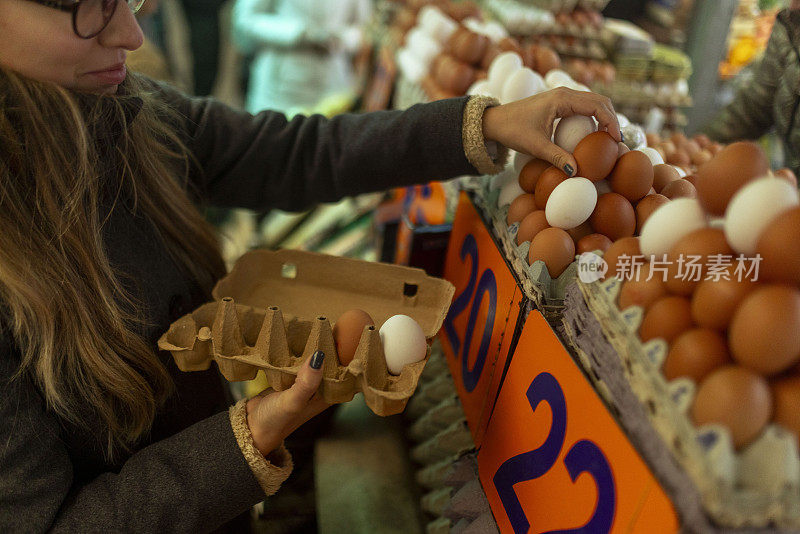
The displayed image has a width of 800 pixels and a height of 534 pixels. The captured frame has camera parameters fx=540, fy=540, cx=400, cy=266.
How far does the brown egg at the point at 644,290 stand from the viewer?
25.6 inches

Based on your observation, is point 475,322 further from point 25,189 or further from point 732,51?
point 732,51

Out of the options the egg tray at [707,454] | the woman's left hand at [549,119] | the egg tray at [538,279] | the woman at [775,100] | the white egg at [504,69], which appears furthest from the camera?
the woman at [775,100]

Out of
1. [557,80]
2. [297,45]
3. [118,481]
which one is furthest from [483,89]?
[297,45]

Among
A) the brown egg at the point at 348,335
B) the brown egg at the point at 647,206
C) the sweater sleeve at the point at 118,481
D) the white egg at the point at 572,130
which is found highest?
the white egg at the point at 572,130

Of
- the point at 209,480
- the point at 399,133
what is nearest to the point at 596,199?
the point at 399,133

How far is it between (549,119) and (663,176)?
8.7 inches

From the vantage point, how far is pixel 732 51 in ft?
9.43

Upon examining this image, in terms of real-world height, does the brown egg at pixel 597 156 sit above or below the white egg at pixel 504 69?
above

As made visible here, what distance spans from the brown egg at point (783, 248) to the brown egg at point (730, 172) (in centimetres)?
8

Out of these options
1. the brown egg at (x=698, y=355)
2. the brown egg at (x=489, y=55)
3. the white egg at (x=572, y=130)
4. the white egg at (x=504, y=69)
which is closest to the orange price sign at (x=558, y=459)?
the brown egg at (x=698, y=355)

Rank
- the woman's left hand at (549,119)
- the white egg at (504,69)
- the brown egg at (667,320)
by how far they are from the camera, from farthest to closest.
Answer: the white egg at (504,69) → the woman's left hand at (549,119) → the brown egg at (667,320)

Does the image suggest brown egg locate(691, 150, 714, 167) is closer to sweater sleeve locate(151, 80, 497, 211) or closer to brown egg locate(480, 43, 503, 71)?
sweater sleeve locate(151, 80, 497, 211)

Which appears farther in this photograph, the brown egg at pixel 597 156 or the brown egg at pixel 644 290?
the brown egg at pixel 597 156

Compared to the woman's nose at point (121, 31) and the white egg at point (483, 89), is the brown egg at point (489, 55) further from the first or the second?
the woman's nose at point (121, 31)
